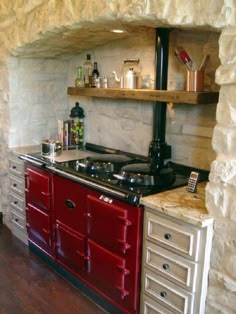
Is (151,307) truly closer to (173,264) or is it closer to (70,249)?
(173,264)

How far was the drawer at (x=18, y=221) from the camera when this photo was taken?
304cm

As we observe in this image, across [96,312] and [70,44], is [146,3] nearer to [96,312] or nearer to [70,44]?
[70,44]

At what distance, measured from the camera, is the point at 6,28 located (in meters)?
2.93

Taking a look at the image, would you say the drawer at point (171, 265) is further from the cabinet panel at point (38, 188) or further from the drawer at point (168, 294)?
the cabinet panel at point (38, 188)

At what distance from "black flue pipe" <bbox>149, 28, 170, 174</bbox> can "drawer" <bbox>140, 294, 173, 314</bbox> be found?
716 millimetres

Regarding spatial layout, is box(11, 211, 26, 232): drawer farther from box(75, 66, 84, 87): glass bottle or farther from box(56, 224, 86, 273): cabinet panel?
box(75, 66, 84, 87): glass bottle

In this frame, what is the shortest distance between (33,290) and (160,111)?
1.48 metres

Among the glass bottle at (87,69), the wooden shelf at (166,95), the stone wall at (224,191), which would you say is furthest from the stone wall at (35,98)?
the stone wall at (224,191)

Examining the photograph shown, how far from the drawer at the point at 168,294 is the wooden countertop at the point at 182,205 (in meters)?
0.38

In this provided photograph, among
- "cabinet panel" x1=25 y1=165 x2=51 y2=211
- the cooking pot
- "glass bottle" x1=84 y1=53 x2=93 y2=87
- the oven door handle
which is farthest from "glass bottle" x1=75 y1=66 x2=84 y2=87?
the oven door handle

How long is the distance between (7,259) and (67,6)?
1.94 meters

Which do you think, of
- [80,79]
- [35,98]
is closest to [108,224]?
[80,79]

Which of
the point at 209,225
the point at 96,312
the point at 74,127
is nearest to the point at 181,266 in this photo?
the point at 209,225

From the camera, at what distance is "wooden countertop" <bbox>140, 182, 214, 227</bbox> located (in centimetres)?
162
